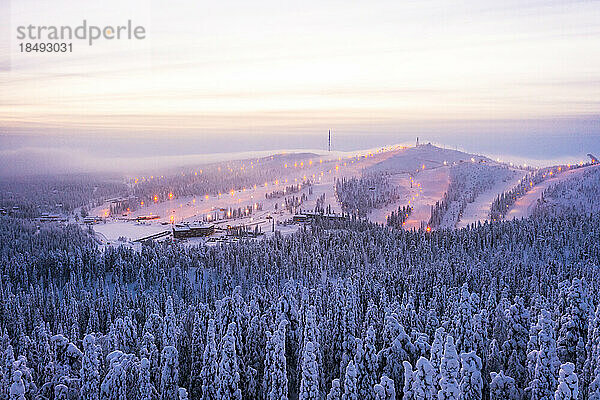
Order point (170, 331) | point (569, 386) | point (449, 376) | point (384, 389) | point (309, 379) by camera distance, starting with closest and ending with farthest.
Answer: point (569, 386)
point (449, 376)
point (384, 389)
point (309, 379)
point (170, 331)

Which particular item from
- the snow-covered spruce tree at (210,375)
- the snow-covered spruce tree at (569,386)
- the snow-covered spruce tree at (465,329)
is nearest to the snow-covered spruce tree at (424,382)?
the snow-covered spruce tree at (569,386)

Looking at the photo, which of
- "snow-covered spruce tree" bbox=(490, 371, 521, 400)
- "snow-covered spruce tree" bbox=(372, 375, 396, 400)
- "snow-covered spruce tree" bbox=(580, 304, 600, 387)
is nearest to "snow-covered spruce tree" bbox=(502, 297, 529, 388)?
"snow-covered spruce tree" bbox=(580, 304, 600, 387)

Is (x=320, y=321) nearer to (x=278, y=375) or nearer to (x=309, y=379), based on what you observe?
(x=278, y=375)

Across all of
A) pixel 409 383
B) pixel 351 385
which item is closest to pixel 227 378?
pixel 351 385

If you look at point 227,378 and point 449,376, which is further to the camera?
point 227,378

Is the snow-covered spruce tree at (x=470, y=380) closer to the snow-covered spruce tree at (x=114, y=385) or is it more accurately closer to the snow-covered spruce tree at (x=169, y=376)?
the snow-covered spruce tree at (x=169, y=376)

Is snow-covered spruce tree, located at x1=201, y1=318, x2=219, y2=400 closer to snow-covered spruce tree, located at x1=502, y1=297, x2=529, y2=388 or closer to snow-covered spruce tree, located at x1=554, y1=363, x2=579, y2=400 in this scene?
snow-covered spruce tree, located at x1=502, y1=297, x2=529, y2=388

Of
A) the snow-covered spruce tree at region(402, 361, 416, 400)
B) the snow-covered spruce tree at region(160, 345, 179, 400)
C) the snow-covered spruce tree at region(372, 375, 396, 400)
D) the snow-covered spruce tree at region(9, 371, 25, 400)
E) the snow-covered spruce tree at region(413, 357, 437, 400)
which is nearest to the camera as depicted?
the snow-covered spruce tree at region(413, 357, 437, 400)

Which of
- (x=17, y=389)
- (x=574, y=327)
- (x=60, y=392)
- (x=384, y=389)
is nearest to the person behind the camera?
(x=384, y=389)
